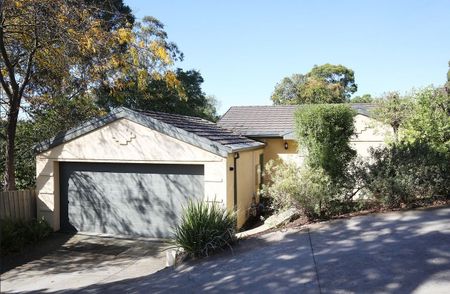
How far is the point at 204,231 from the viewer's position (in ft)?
27.2

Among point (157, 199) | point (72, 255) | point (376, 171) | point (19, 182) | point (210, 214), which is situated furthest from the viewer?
point (19, 182)

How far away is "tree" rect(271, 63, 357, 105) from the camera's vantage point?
1843 inches

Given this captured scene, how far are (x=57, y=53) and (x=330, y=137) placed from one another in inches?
309

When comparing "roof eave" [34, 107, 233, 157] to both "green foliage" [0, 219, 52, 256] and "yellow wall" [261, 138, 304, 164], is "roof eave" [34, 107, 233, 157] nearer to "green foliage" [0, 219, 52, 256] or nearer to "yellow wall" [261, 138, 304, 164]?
"green foliage" [0, 219, 52, 256]

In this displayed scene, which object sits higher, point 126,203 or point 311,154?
point 311,154

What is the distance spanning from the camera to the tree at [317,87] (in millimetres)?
46812

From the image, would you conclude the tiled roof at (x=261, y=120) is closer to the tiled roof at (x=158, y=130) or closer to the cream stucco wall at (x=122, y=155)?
the tiled roof at (x=158, y=130)

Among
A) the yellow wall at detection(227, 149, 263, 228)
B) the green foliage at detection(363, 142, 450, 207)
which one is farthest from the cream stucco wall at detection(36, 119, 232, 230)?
the green foliage at detection(363, 142, 450, 207)

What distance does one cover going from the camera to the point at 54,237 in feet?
39.2

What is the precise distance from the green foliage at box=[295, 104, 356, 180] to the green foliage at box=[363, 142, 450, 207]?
30.0 inches

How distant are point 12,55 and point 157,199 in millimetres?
6044

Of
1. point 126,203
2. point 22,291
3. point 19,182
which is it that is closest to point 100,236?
point 126,203

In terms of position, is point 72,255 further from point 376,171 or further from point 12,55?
point 376,171

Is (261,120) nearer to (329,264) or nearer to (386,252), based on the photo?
(386,252)
